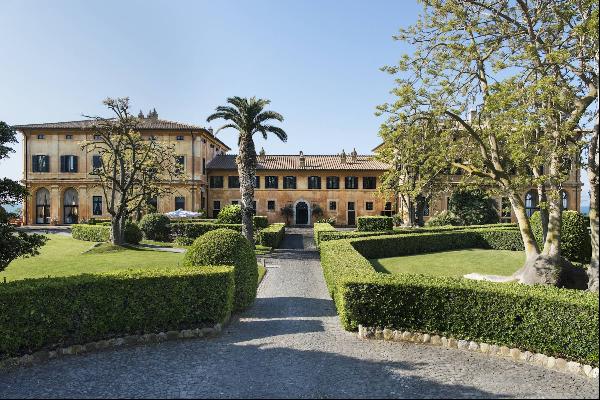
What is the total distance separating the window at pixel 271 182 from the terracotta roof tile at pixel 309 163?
1131 millimetres

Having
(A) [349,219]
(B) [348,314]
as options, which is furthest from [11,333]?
(A) [349,219]

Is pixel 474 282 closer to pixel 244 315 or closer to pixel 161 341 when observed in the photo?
pixel 244 315

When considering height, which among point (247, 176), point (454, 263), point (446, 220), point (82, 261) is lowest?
point (454, 263)

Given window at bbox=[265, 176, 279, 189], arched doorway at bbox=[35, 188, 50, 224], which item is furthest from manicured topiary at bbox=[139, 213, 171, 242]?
arched doorway at bbox=[35, 188, 50, 224]

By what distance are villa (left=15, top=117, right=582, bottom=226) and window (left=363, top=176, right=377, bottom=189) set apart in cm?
11

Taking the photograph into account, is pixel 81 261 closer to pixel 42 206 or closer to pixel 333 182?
pixel 42 206

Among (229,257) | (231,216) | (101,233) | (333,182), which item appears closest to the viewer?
(229,257)

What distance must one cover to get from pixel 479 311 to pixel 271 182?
40.1 meters

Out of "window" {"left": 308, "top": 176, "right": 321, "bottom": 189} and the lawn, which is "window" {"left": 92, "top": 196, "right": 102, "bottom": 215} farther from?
"window" {"left": 308, "top": 176, "right": 321, "bottom": 189}

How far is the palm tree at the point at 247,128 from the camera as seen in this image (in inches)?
1017

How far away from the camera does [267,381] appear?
721cm

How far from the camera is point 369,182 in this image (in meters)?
47.7

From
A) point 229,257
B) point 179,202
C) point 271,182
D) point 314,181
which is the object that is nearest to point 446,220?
point 314,181

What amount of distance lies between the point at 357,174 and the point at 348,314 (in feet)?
126
